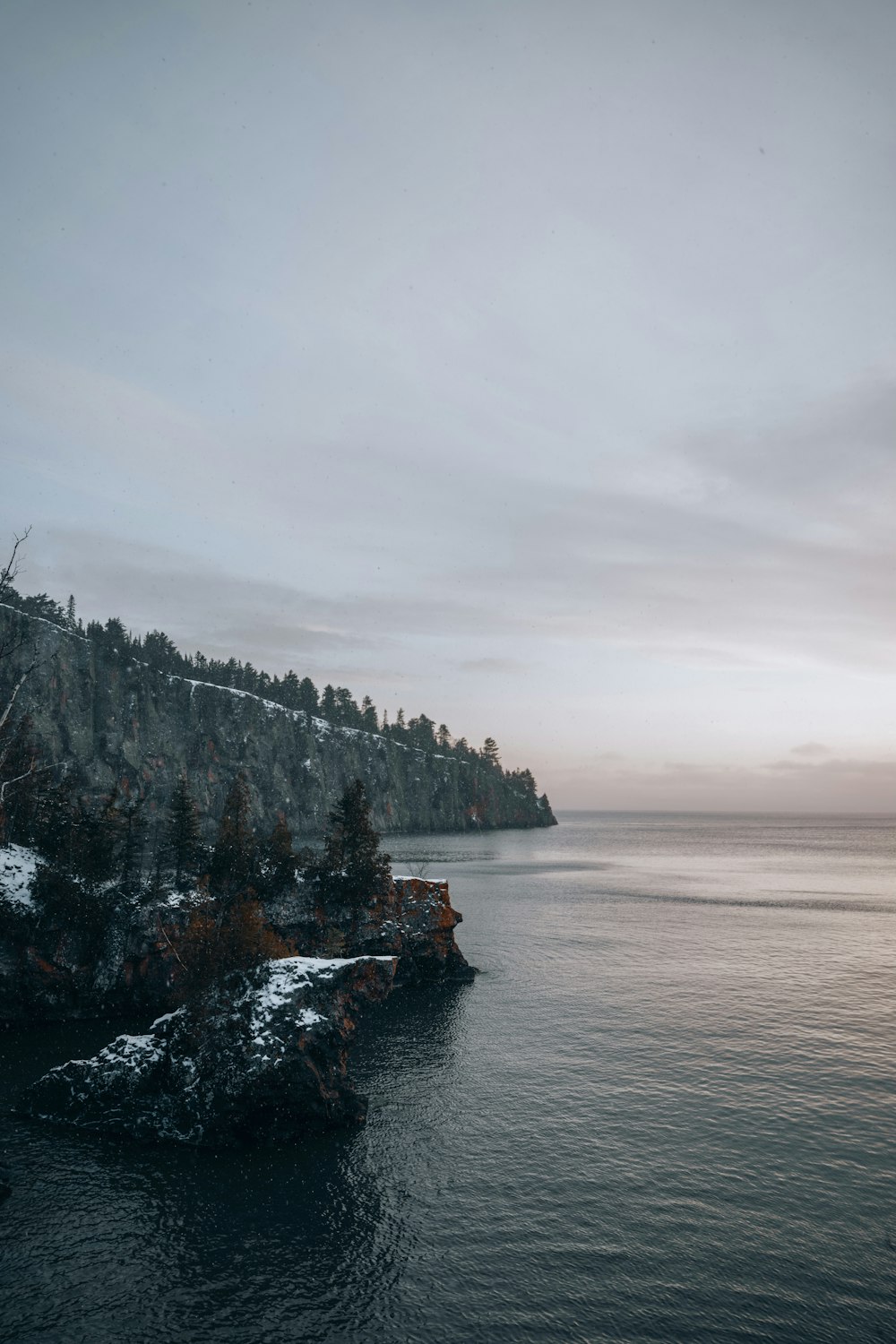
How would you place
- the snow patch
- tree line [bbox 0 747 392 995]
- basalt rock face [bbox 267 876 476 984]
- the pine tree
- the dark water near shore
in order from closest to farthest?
the dark water near shore → the snow patch → tree line [bbox 0 747 392 995] → basalt rock face [bbox 267 876 476 984] → the pine tree

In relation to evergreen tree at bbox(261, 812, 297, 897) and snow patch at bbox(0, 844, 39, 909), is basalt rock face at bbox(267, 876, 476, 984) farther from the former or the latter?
snow patch at bbox(0, 844, 39, 909)

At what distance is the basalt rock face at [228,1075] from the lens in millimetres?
32062

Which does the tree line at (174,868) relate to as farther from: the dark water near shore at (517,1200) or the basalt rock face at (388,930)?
the dark water near shore at (517,1200)

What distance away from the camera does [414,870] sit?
130 metres

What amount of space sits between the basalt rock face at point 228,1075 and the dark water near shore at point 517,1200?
1.53 metres

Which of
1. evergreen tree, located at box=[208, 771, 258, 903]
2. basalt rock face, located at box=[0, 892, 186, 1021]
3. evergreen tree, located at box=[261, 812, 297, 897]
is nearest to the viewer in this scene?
basalt rock face, located at box=[0, 892, 186, 1021]

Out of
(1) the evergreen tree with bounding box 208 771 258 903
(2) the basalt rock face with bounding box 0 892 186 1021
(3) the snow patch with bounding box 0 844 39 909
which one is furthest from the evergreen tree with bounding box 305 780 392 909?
(3) the snow patch with bounding box 0 844 39 909

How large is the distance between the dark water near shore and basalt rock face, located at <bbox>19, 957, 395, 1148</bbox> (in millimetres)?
1525

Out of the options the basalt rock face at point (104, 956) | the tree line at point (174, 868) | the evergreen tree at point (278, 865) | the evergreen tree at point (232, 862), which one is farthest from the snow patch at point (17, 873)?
the evergreen tree at point (278, 865)

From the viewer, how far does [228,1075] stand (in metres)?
32.8

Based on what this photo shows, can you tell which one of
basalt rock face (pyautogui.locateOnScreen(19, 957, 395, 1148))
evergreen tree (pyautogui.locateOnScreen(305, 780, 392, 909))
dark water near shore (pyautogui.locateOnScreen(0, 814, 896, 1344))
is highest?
evergreen tree (pyautogui.locateOnScreen(305, 780, 392, 909))

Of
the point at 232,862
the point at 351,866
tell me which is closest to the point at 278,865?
the point at 232,862

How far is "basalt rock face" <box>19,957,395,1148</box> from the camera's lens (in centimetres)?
3206

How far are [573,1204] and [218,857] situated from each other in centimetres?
4211
